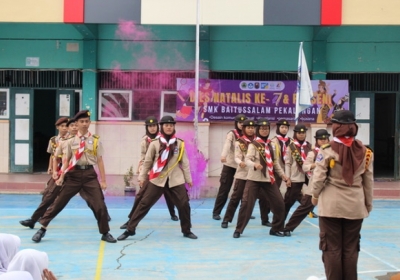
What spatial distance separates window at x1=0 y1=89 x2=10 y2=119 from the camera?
18.0 m

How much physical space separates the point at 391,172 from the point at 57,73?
10.5m

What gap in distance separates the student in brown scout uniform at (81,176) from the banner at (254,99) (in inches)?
335

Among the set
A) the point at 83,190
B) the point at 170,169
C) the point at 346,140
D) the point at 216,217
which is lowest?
the point at 216,217

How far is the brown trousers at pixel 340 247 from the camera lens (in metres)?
Answer: 5.97

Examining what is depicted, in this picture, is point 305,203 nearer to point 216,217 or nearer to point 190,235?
point 190,235

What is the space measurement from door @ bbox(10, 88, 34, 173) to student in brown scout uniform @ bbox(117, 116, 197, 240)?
379 inches

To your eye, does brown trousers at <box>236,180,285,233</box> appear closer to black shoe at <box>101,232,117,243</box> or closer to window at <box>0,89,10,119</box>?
black shoe at <box>101,232,117,243</box>

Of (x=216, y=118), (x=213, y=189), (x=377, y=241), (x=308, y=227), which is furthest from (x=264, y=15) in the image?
(x=377, y=241)

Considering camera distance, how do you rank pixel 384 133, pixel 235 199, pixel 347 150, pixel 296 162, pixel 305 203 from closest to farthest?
pixel 347 150, pixel 305 203, pixel 296 162, pixel 235 199, pixel 384 133

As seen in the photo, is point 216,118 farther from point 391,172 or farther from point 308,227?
point 308,227

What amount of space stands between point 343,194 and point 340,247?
→ 52cm

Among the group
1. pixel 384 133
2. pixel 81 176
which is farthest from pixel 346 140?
pixel 384 133

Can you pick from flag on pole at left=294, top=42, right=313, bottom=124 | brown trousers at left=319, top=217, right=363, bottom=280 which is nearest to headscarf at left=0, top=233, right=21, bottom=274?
brown trousers at left=319, top=217, right=363, bottom=280

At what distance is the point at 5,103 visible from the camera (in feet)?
59.1
